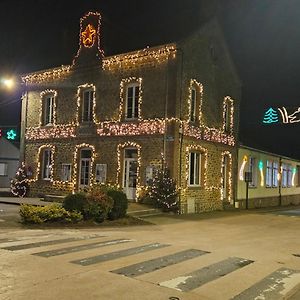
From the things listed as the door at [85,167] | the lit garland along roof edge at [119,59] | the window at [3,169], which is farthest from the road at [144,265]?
the window at [3,169]

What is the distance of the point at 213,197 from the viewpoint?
79.0ft

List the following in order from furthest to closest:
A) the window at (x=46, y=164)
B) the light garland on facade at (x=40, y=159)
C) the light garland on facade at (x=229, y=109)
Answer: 1. the light garland on facade at (x=229, y=109)
2. the window at (x=46, y=164)
3. the light garland on facade at (x=40, y=159)

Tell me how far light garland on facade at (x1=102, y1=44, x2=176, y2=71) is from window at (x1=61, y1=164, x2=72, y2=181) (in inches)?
226

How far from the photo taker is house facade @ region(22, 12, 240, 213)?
21047 millimetres

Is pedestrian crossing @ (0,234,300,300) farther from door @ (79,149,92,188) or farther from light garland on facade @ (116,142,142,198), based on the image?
door @ (79,149,92,188)

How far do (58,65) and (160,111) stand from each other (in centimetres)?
788

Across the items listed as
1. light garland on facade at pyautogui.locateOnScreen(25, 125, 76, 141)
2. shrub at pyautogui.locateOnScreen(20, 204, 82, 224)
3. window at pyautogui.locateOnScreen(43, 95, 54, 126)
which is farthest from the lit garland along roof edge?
shrub at pyautogui.locateOnScreen(20, 204, 82, 224)

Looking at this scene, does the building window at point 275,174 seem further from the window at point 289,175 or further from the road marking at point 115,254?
the road marking at point 115,254

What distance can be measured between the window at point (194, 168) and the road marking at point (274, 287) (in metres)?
13.6

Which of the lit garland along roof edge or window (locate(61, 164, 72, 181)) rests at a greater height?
the lit garland along roof edge

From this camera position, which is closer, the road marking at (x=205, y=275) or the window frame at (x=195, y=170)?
the road marking at (x=205, y=275)

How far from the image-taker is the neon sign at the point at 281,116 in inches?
776

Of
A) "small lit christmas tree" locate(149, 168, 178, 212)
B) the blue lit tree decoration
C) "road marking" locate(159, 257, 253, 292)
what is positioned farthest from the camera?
the blue lit tree decoration

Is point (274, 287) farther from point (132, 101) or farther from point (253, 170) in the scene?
point (253, 170)
